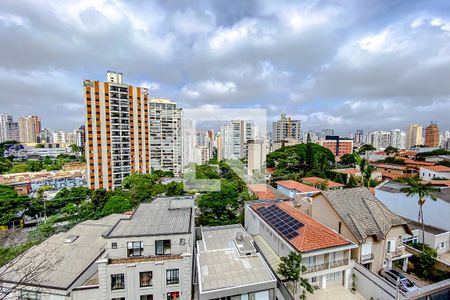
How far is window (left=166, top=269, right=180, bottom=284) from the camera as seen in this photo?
816 cm

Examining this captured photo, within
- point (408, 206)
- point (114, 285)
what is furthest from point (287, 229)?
point (408, 206)

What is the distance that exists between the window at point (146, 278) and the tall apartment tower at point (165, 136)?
106 ft

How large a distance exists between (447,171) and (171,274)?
35.1 meters

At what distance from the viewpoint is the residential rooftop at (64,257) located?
8.26m

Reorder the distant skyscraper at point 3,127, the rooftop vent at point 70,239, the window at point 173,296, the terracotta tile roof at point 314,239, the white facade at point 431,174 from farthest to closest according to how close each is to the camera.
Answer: the distant skyscraper at point 3,127 → the white facade at point 431,174 → the rooftop vent at point 70,239 → the terracotta tile roof at point 314,239 → the window at point 173,296

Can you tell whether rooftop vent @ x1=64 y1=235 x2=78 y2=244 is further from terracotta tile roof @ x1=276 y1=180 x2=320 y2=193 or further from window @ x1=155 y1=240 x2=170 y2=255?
terracotta tile roof @ x1=276 y1=180 x2=320 y2=193

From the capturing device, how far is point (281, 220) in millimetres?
10891

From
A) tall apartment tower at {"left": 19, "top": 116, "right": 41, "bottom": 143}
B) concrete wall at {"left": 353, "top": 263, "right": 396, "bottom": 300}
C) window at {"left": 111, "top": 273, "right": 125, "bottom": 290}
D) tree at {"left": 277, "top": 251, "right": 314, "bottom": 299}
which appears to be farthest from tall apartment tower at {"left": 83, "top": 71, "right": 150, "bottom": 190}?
tall apartment tower at {"left": 19, "top": 116, "right": 41, "bottom": 143}

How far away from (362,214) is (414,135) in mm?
99483

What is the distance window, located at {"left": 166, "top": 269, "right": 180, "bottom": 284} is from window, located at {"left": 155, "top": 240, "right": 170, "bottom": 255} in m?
0.75

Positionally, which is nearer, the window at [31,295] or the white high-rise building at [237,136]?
the window at [31,295]

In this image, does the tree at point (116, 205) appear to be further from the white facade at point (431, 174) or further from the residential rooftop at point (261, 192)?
the white facade at point (431, 174)

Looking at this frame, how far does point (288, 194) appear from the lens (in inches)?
893

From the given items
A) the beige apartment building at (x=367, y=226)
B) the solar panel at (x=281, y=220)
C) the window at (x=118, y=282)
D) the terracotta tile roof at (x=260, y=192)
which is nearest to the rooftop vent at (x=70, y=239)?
the window at (x=118, y=282)
